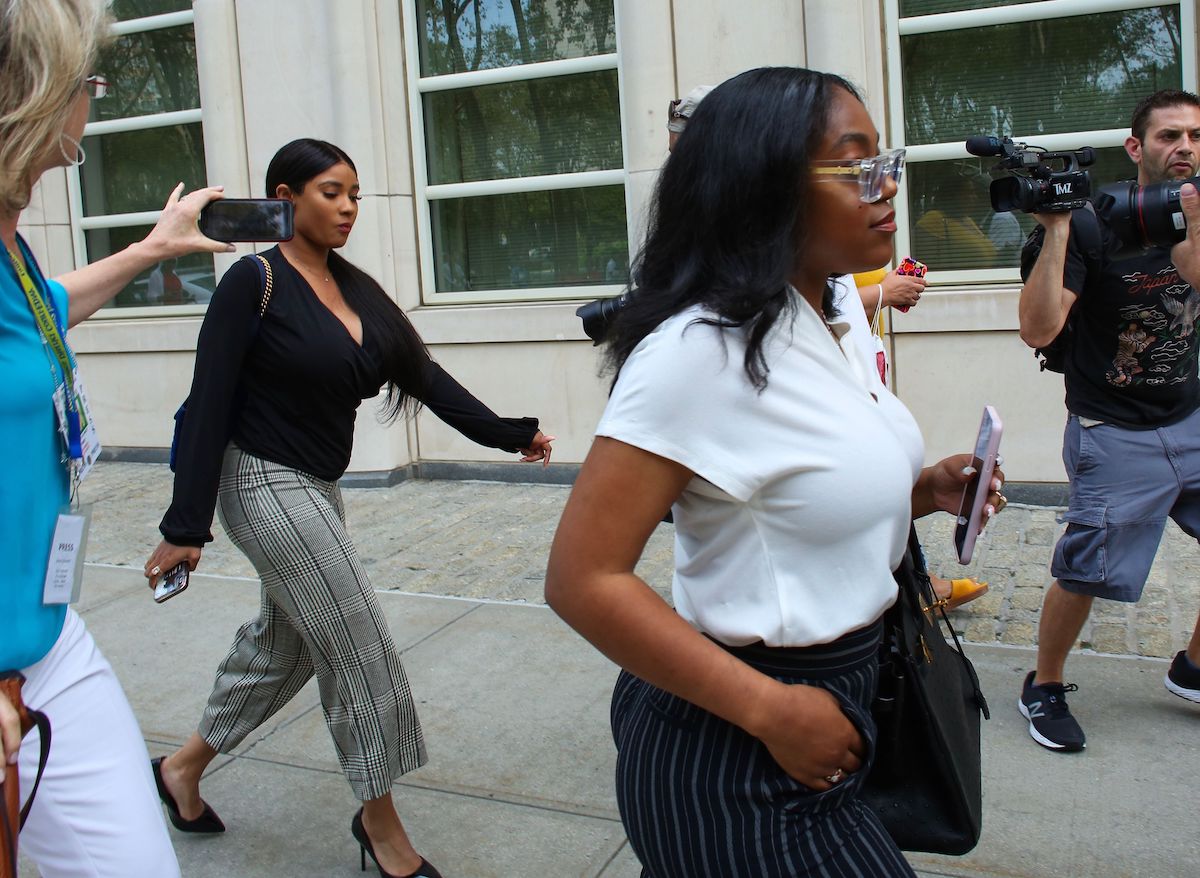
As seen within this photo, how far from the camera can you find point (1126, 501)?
3.88 m

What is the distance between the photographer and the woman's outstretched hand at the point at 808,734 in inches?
66.2

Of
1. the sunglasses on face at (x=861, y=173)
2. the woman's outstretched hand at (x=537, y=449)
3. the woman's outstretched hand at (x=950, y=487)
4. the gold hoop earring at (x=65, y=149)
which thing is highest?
the gold hoop earring at (x=65, y=149)

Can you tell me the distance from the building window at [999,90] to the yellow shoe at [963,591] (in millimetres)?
2827

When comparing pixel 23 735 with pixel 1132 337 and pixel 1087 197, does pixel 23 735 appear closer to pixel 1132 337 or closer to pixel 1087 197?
pixel 1087 197

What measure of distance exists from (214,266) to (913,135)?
209 inches

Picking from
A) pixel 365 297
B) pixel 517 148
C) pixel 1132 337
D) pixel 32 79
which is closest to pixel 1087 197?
pixel 1132 337

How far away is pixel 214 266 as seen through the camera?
959cm

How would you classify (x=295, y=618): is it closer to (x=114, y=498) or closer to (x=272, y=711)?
(x=272, y=711)

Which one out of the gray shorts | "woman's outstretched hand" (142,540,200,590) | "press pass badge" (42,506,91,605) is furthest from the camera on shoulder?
"press pass badge" (42,506,91,605)

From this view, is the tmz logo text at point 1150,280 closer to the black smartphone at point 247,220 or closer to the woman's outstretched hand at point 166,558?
the black smartphone at point 247,220

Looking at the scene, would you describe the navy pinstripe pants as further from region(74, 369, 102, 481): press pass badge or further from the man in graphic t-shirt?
the man in graphic t-shirt

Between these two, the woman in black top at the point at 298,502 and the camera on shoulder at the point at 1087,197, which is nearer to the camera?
the woman in black top at the point at 298,502

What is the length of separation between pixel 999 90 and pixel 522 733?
204 inches

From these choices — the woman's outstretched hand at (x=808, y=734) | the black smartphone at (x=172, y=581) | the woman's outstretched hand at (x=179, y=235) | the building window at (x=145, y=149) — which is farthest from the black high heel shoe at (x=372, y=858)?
the building window at (x=145, y=149)
